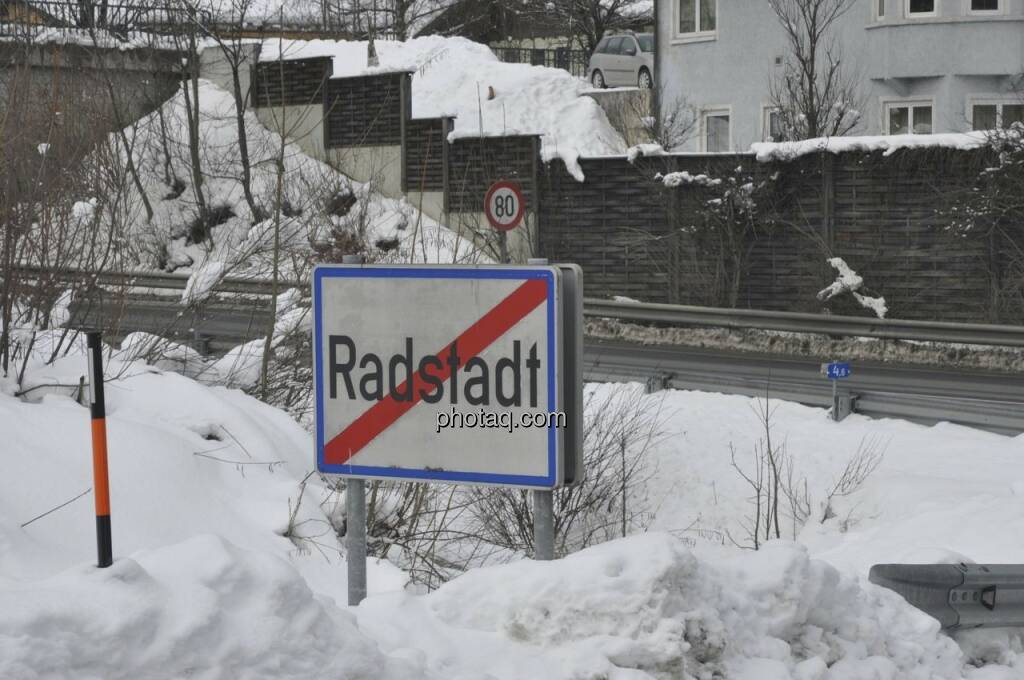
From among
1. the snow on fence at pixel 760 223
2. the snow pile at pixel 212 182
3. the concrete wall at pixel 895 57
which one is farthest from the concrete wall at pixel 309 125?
the concrete wall at pixel 895 57

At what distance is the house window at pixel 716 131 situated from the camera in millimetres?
30453

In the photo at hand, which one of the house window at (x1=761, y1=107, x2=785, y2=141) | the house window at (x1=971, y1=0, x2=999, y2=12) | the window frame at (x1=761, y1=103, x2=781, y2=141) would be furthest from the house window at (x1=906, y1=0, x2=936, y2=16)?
the window frame at (x1=761, y1=103, x2=781, y2=141)

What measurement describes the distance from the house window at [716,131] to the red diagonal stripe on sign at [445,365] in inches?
1058

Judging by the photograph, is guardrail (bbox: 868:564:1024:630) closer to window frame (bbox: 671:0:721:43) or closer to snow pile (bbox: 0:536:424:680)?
snow pile (bbox: 0:536:424:680)

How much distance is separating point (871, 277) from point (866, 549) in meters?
13.3

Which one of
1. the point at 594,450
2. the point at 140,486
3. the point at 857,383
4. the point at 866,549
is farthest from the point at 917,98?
the point at 140,486

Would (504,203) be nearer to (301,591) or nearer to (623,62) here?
(301,591)

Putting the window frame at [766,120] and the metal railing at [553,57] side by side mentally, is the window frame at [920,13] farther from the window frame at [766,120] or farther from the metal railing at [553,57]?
the metal railing at [553,57]

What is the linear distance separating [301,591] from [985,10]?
86.2 ft

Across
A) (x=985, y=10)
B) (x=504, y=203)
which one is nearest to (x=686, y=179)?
(x=504, y=203)

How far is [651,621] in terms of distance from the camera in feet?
13.1

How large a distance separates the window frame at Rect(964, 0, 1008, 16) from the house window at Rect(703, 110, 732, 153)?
559 centimetres

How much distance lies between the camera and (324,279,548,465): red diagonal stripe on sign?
4.06 meters

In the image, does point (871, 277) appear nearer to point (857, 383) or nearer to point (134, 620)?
point (857, 383)
